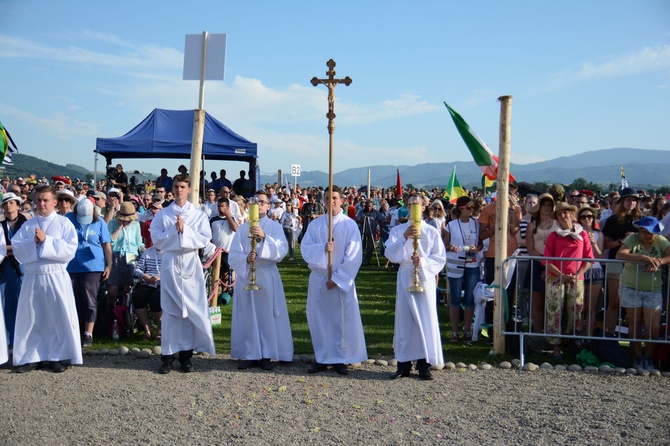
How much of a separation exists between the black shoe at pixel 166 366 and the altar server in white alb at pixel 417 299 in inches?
99.7

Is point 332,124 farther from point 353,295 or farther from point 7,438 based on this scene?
point 7,438

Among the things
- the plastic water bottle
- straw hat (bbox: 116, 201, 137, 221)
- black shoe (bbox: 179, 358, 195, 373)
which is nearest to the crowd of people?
black shoe (bbox: 179, 358, 195, 373)

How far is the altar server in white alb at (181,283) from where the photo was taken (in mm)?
7457

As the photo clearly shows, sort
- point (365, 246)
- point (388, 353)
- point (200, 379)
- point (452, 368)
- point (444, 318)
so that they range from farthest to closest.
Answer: point (365, 246), point (444, 318), point (388, 353), point (452, 368), point (200, 379)

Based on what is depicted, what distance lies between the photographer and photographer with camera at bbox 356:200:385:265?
18.3 m

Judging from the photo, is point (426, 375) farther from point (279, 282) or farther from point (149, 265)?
point (149, 265)

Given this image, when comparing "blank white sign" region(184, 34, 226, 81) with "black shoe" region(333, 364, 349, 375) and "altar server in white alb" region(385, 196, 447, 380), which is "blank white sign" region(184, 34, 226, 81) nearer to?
"altar server in white alb" region(385, 196, 447, 380)

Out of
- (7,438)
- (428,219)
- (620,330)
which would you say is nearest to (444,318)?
(428,219)

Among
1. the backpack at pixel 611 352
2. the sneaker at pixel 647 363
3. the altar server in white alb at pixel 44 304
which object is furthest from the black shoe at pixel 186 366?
the sneaker at pixel 647 363

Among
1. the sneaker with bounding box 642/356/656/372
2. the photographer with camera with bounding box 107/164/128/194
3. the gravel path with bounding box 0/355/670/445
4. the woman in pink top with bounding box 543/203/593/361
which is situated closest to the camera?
the gravel path with bounding box 0/355/670/445

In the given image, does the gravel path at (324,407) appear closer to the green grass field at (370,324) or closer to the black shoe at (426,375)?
the black shoe at (426,375)

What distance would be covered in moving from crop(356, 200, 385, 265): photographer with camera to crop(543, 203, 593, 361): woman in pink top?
10.2 meters

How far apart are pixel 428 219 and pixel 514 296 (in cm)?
391

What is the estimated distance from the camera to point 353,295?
25.5ft
